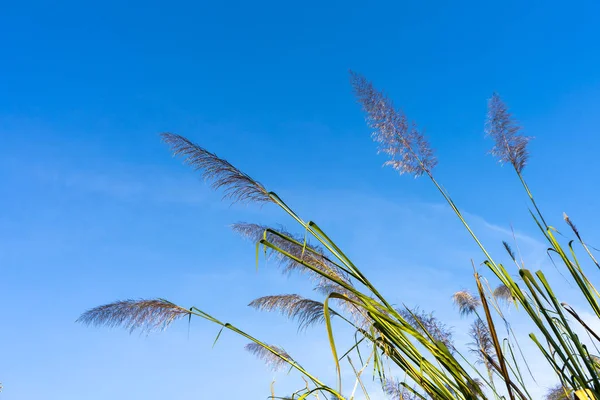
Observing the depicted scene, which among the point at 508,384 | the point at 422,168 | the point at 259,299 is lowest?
the point at 508,384

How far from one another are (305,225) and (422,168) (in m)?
1.26

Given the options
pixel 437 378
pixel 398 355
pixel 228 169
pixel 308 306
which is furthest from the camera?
pixel 308 306

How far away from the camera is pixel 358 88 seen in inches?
123

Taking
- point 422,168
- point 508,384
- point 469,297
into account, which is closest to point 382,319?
point 508,384

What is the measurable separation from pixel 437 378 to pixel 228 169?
111cm

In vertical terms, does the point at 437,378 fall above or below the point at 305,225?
below

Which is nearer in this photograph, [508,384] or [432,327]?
[508,384]

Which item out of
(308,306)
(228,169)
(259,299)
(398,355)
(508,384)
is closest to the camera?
(508,384)

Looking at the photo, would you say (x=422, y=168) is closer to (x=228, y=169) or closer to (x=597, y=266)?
(x=597, y=266)

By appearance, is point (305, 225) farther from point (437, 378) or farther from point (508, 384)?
point (508, 384)

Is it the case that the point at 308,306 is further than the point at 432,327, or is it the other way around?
the point at 432,327

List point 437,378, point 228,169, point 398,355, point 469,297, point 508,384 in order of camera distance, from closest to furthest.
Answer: point 508,384
point 437,378
point 398,355
point 228,169
point 469,297

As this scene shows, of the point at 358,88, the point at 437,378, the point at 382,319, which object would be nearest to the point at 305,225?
the point at 382,319

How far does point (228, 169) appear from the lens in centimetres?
214
